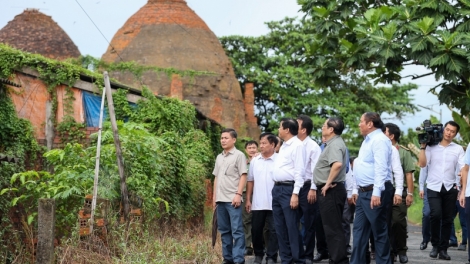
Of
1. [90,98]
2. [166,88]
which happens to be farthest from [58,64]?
[166,88]

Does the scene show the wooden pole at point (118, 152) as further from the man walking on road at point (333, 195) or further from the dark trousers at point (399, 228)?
the dark trousers at point (399, 228)

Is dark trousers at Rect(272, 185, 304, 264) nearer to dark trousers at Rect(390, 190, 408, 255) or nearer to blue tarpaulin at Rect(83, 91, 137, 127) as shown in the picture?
dark trousers at Rect(390, 190, 408, 255)

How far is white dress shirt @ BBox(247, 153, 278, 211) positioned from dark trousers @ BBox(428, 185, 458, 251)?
8.48 feet

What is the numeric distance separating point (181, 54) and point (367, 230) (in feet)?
77.0

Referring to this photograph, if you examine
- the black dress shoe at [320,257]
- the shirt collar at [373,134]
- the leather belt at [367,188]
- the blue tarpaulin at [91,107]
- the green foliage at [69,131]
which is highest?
the blue tarpaulin at [91,107]

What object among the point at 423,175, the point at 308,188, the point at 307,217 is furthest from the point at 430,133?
the point at 307,217

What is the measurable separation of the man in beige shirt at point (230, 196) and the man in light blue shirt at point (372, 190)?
5.77ft

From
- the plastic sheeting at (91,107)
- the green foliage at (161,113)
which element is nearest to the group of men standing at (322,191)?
the plastic sheeting at (91,107)

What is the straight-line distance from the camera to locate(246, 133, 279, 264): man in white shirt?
11.1 meters

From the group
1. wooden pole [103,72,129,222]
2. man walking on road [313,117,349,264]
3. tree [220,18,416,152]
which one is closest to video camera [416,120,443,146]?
man walking on road [313,117,349,264]

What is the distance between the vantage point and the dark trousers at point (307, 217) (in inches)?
414

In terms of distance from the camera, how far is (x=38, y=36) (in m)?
35.9

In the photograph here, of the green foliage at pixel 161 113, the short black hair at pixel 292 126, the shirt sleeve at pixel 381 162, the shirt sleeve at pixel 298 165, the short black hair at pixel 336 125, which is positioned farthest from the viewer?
the green foliage at pixel 161 113

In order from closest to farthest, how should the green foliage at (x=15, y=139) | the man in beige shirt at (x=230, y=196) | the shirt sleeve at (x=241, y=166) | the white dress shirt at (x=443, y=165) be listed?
the man in beige shirt at (x=230, y=196)
the shirt sleeve at (x=241, y=166)
the white dress shirt at (x=443, y=165)
the green foliage at (x=15, y=139)
